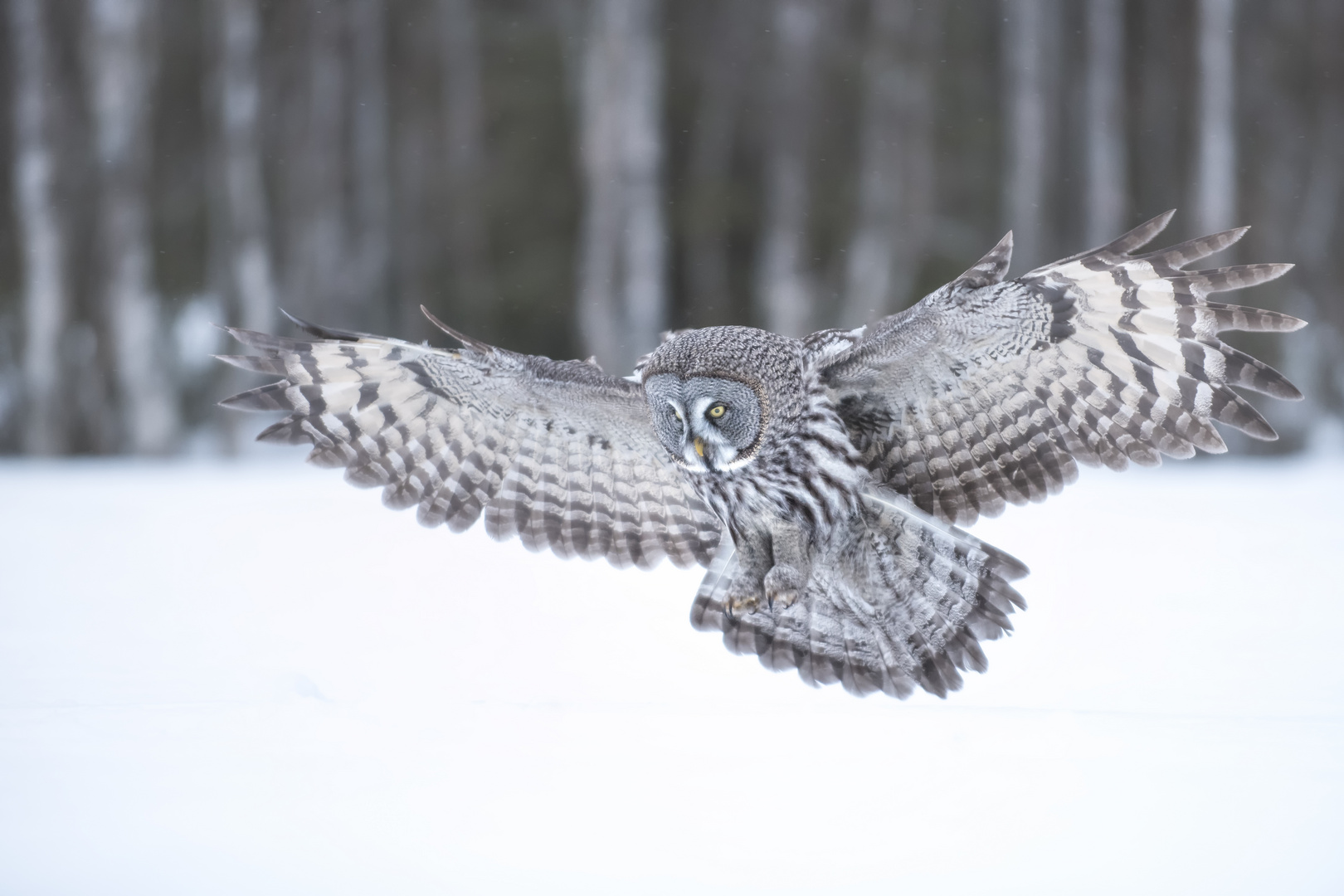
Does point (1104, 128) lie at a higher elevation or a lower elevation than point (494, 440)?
higher

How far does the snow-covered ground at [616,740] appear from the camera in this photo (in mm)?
1962

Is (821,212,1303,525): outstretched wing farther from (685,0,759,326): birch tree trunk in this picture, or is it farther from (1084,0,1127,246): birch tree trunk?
(685,0,759,326): birch tree trunk

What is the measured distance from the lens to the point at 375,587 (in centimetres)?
409

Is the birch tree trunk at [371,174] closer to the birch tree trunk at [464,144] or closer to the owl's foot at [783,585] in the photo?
the birch tree trunk at [464,144]

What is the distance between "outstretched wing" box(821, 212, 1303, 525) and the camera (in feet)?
8.43

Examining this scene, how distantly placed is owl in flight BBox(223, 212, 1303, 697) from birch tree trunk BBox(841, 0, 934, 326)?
851cm

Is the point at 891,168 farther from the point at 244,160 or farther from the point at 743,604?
the point at 743,604

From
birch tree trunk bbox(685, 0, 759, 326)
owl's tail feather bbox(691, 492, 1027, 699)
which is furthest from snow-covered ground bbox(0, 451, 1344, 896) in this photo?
birch tree trunk bbox(685, 0, 759, 326)

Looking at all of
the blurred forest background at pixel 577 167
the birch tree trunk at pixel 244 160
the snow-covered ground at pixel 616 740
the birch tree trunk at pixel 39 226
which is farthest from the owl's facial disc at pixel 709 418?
the birch tree trunk at pixel 39 226

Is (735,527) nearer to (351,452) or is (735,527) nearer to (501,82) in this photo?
(351,452)

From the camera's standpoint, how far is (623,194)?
31.6 feet

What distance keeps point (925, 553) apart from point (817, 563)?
30 centimetres

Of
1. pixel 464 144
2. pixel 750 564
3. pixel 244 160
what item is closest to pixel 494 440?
pixel 750 564

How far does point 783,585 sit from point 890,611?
285 mm
